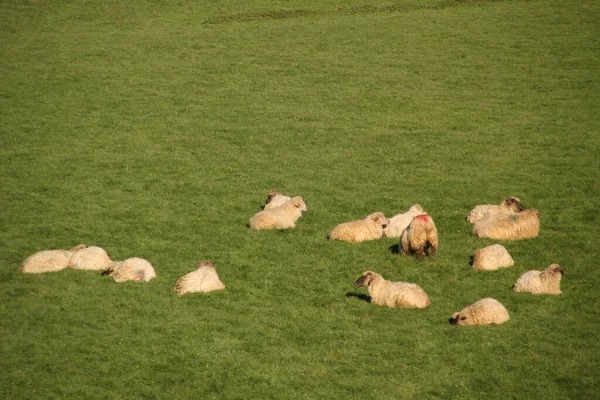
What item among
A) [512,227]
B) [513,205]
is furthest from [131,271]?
[513,205]

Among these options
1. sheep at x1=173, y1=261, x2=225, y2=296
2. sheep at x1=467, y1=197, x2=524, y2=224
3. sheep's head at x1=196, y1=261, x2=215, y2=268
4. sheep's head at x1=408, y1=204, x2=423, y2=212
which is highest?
sheep's head at x1=196, y1=261, x2=215, y2=268

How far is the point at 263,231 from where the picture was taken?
A: 10.6m

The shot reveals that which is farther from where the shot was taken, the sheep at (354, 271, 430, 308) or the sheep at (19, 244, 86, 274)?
the sheep at (19, 244, 86, 274)

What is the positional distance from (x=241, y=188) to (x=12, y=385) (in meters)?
6.37

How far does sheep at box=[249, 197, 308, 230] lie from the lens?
1064 cm

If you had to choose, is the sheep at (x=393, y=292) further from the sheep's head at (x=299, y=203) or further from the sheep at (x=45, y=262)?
the sheep at (x=45, y=262)

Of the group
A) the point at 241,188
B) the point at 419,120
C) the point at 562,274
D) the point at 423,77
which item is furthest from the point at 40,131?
Result: the point at 562,274

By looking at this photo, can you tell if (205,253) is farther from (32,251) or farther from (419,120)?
(419,120)

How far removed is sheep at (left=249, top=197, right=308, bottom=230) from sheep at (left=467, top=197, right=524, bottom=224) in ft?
8.45

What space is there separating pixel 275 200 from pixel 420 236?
294 centimetres

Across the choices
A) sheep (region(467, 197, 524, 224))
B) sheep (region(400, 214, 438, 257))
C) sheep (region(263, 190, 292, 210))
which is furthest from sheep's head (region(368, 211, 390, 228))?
sheep (region(263, 190, 292, 210))

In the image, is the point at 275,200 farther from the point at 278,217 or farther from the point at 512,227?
the point at 512,227

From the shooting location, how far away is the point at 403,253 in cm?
948

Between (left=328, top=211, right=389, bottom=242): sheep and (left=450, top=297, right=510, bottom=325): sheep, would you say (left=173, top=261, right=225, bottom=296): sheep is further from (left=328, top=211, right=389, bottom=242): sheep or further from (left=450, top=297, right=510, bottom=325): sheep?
(left=450, top=297, right=510, bottom=325): sheep
